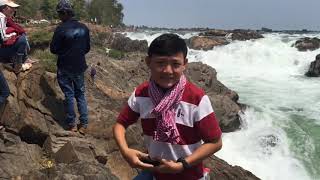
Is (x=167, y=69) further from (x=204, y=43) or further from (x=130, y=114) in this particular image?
(x=204, y=43)

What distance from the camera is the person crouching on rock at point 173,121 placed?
9.55ft

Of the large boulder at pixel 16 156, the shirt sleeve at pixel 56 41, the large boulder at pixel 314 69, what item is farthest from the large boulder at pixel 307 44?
the large boulder at pixel 16 156

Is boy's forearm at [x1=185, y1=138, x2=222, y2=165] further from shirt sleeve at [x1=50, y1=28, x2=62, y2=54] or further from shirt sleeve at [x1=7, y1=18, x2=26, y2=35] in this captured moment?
shirt sleeve at [x1=7, y1=18, x2=26, y2=35]

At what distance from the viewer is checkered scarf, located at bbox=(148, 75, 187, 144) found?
115 inches

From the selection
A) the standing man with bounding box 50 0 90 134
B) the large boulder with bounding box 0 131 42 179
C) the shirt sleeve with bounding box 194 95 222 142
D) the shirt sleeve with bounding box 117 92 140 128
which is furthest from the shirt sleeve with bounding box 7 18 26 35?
the shirt sleeve with bounding box 194 95 222 142

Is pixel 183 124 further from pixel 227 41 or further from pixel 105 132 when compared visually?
pixel 227 41

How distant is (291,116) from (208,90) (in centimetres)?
320

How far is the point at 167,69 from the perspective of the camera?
2941 millimetres

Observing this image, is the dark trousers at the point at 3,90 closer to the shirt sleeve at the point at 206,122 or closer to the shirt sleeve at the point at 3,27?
the shirt sleeve at the point at 3,27

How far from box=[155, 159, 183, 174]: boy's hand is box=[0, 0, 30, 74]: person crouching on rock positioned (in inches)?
200

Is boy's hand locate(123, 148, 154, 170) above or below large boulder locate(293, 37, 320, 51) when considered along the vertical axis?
above

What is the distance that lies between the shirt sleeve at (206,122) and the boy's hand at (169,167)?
0.23 m

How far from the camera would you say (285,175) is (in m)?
13.0

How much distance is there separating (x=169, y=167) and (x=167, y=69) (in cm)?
57
